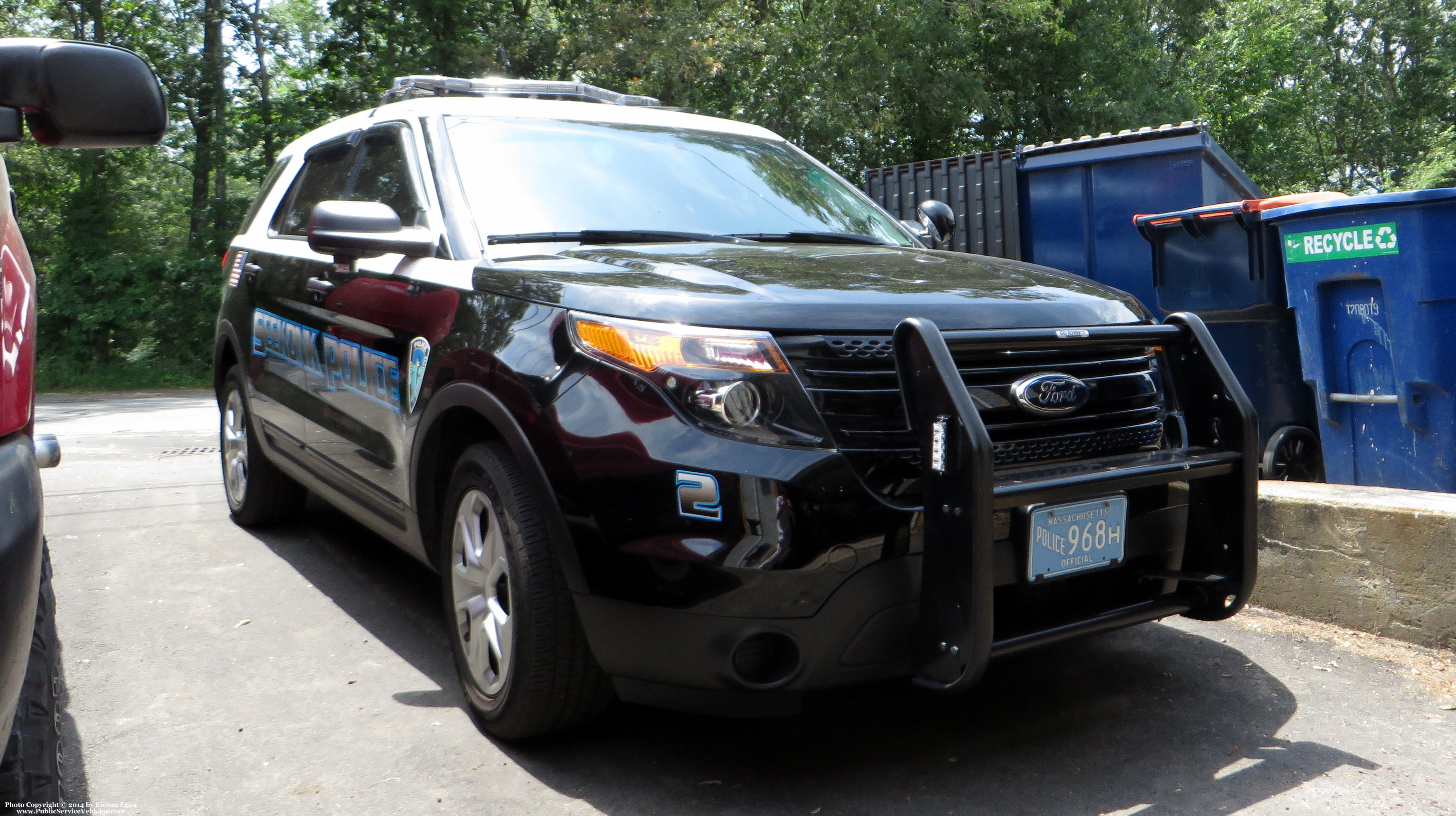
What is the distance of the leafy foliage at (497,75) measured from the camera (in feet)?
63.7

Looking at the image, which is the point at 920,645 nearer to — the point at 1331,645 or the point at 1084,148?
the point at 1331,645

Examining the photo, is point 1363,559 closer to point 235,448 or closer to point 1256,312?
point 1256,312

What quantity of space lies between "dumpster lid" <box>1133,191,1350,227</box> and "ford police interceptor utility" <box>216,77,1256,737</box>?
2.78 meters

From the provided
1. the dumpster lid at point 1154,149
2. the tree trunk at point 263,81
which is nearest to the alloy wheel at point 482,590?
the dumpster lid at point 1154,149

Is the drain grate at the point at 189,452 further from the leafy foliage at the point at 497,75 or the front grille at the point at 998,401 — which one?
the leafy foliage at the point at 497,75

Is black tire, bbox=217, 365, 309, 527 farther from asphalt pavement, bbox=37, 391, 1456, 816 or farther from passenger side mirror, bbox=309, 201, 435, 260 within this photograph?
passenger side mirror, bbox=309, 201, 435, 260

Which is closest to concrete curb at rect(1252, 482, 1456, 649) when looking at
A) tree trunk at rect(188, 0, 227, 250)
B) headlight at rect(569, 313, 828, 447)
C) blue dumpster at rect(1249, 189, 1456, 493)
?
blue dumpster at rect(1249, 189, 1456, 493)

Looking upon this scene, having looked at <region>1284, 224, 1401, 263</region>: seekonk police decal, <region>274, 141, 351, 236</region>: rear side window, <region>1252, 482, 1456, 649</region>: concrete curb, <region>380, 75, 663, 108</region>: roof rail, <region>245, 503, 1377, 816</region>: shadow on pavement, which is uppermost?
<region>380, 75, 663, 108</region>: roof rail

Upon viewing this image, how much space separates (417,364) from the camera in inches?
132

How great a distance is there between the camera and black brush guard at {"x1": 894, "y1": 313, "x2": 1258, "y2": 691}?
246cm

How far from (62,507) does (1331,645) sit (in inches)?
233

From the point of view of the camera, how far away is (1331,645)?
385cm

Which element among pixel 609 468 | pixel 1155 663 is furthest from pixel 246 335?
pixel 1155 663

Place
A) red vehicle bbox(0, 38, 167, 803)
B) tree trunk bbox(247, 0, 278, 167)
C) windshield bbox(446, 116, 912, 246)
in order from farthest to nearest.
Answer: tree trunk bbox(247, 0, 278, 167) → windshield bbox(446, 116, 912, 246) → red vehicle bbox(0, 38, 167, 803)
